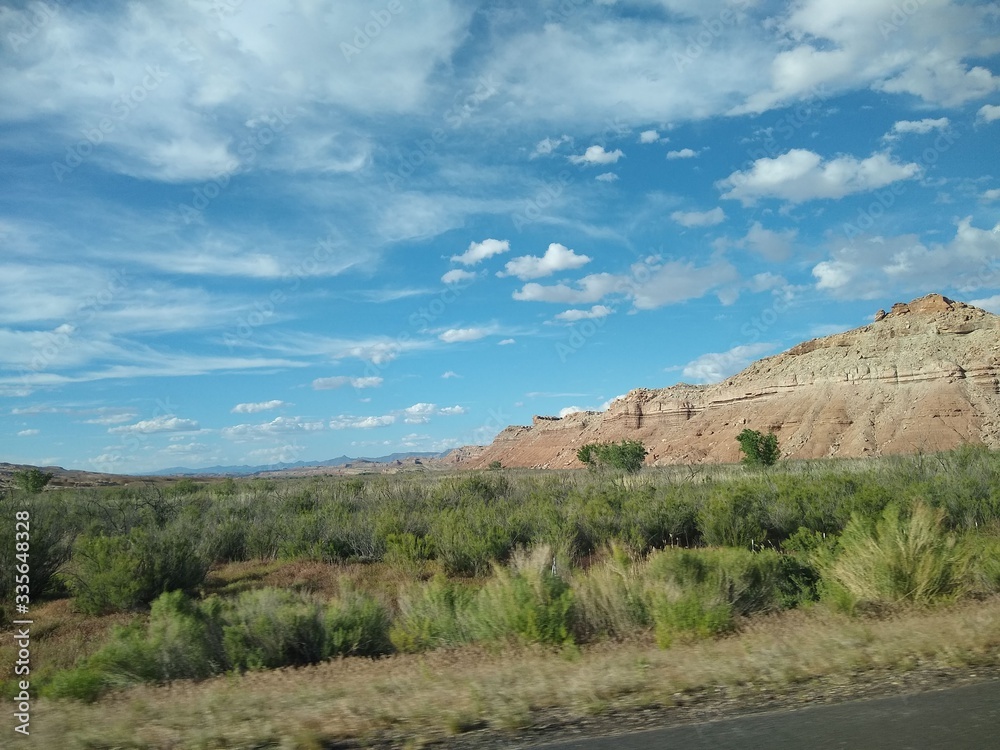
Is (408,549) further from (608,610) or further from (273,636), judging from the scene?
(608,610)

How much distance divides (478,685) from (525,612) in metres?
2.25

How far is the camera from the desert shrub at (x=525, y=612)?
831 centimetres

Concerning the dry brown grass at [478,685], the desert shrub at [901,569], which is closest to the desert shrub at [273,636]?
the dry brown grass at [478,685]

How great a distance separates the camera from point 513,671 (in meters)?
6.79

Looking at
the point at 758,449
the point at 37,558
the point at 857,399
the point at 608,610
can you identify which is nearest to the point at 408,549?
the point at 37,558

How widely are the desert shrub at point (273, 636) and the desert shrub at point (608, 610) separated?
3.21 meters

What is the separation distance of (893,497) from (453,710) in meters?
15.0

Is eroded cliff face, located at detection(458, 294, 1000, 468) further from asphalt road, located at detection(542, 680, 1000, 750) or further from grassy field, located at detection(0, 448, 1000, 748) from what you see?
asphalt road, located at detection(542, 680, 1000, 750)

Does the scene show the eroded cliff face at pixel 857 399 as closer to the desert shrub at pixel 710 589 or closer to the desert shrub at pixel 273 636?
the desert shrub at pixel 710 589

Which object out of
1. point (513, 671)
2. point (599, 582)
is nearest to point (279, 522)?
point (599, 582)

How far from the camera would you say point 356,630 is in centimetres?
904

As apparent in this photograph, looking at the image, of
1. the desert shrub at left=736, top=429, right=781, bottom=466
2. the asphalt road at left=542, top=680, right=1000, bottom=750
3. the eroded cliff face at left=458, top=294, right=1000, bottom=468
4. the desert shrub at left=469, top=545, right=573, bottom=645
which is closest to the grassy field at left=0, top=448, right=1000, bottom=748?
the desert shrub at left=469, top=545, right=573, bottom=645

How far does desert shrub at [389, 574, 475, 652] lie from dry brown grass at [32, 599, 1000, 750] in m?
0.78

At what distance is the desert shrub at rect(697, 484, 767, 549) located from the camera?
16.2 metres
